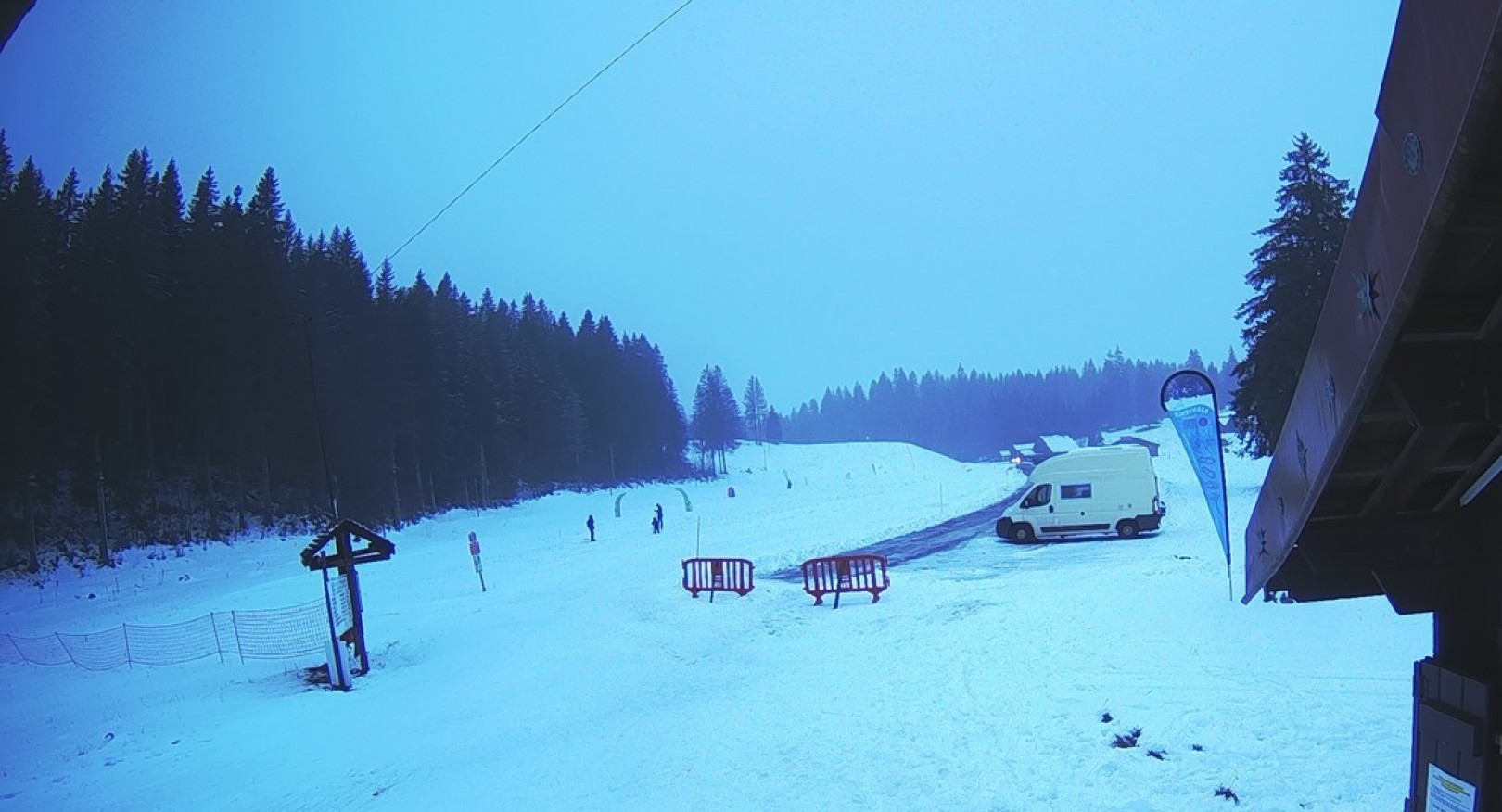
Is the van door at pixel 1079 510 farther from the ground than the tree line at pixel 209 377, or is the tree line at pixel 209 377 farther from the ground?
the tree line at pixel 209 377

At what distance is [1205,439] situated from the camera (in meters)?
12.1

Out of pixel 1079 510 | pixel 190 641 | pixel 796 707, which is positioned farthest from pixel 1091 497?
pixel 190 641

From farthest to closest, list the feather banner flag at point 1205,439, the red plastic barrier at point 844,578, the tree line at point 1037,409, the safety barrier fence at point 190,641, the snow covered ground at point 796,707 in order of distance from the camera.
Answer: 1. the tree line at point 1037,409
2. the safety barrier fence at point 190,641
3. the red plastic barrier at point 844,578
4. the feather banner flag at point 1205,439
5. the snow covered ground at point 796,707

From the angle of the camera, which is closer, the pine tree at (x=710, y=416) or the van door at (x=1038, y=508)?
the van door at (x=1038, y=508)

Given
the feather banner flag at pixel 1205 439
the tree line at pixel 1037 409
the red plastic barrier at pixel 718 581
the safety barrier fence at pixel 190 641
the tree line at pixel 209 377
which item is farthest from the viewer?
the tree line at pixel 1037 409

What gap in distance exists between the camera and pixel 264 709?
518 inches

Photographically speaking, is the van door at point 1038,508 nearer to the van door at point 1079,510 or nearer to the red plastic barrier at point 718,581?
the van door at point 1079,510

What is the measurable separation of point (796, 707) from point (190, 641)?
59.1 feet

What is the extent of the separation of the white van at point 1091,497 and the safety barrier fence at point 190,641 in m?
20.9

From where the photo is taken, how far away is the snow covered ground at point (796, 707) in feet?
23.9

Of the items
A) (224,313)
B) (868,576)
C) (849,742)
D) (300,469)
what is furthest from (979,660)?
(300,469)

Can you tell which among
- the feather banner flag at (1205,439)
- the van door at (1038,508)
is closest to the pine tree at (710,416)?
the van door at (1038,508)

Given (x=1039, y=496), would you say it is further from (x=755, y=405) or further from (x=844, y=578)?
(x=755, y=405)

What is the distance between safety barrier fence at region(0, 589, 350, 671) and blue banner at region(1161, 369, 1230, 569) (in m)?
15.9
